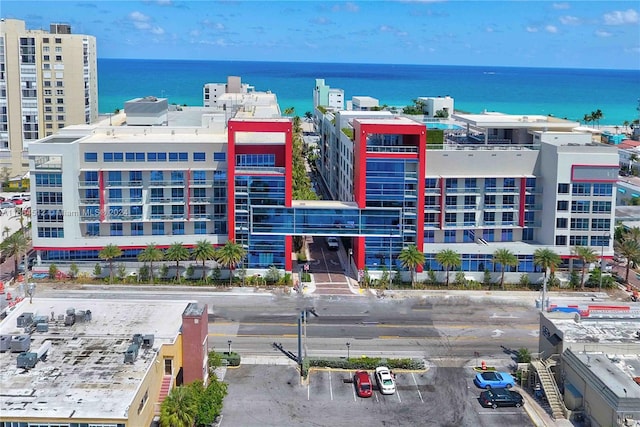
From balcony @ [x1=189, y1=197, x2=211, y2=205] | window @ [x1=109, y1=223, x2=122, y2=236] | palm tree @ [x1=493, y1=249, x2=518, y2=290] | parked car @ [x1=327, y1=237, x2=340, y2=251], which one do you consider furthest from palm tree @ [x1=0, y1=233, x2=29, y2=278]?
palm tree @ [x1=493, y1=249, x2=518, y2=290]

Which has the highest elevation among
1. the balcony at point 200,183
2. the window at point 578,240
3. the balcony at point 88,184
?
the balcony at point 200,183


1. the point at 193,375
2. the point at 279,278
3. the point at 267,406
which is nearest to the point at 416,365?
the point at 267,406

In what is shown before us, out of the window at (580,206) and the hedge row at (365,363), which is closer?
the hedge row at (365,363)

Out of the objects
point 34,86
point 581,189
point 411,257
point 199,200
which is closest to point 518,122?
point 581,189

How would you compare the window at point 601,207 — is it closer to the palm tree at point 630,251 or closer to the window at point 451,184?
the palm tree at point 630,251

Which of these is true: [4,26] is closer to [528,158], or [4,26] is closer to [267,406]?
[528,158]

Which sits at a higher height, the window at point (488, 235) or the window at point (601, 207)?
the window at point (601, 207)

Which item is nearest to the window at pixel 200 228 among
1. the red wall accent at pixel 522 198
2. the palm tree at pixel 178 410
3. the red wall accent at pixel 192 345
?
the red wall accent at pixel 192 345

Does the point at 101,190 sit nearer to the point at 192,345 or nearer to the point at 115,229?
the point at 115,229

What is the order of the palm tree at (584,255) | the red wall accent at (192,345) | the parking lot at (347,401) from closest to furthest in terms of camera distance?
the parking lot at (347,401) → the red wall accent at (192,345) → the palm tree at (584,255)
